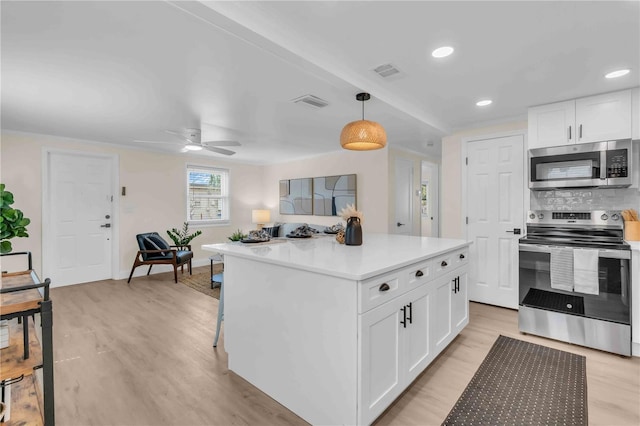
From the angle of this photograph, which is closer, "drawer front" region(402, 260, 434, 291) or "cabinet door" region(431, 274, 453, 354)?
"drawer front" region(402, 260, 434, 291)

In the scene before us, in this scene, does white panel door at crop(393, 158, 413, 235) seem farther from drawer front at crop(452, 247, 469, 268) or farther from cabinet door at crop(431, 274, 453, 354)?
cabinet door at crop(431, 274, 453, 354)

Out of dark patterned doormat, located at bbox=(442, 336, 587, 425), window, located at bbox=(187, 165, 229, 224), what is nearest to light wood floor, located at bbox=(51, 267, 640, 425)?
dark patterned doormat, located at bbox=(442, 336, 587, 425)

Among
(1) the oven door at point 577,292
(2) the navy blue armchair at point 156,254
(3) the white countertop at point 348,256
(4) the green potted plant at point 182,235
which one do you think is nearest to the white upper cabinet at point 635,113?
(1) the oven door at point 577,292

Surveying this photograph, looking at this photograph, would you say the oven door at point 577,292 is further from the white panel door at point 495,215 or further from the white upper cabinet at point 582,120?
the white upper cabinet at point 582,120

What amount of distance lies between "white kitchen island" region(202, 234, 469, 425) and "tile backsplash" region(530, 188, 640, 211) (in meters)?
1.77

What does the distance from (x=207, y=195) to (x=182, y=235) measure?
1074mm

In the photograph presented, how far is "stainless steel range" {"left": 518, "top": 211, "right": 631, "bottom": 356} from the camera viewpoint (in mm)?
2547

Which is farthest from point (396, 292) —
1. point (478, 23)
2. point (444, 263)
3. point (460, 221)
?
point (460, 221)

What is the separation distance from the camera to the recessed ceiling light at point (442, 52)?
7.07ft

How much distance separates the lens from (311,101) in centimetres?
308

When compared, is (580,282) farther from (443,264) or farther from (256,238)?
(256,238)

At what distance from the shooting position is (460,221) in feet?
13.5

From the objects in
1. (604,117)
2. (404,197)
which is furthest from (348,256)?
(404,197)

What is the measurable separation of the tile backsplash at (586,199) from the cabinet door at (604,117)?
0.51 m
